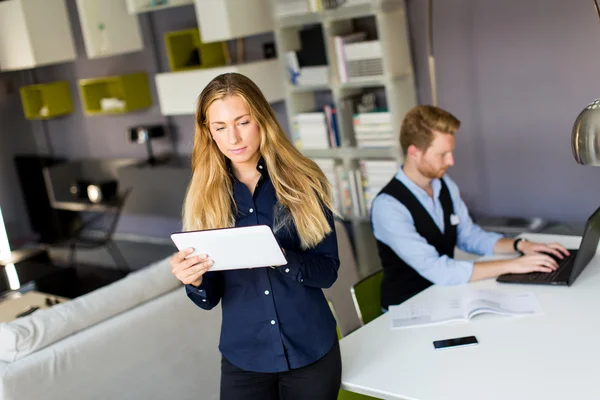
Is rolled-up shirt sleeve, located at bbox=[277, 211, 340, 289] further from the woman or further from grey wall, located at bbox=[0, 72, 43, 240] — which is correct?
grey wall, located at bbox=[0, 72, 43, 240]

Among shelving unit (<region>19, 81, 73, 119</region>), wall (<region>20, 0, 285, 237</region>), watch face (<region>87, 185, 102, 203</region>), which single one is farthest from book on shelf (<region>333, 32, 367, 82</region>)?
shelving unit (<region>19, 81, 73, 119</region>)

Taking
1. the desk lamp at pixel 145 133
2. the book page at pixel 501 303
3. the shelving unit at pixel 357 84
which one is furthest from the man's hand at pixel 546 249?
the desk lamp at pixel 145 133

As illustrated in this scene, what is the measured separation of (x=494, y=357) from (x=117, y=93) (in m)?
5.37

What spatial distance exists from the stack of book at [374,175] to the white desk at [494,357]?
202 cm

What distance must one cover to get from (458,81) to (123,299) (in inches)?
99.7

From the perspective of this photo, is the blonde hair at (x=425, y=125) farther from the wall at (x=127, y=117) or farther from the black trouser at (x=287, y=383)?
the wall at (x=127, y=117)

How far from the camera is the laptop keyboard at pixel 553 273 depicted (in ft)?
8.72

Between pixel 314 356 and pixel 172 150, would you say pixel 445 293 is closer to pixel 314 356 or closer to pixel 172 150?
pixel 314 356

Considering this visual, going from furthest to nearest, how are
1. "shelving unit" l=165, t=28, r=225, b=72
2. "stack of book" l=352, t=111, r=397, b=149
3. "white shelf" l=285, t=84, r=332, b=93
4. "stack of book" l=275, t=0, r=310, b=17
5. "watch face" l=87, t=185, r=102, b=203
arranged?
"watch face" l=87, t=185, r=102, b=203 < "shelving unit" l=165, t=28, r=225, b=72 < "white shelf" l=285, t=84, r=332, b=93 < "stack of book" l=275, t=0, r=310, b=17 < "stack of book" l=352, t=111, r=397, b=149

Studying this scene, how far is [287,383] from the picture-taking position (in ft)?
6.65

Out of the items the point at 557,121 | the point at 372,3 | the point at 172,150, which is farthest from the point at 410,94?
the point at 172,150

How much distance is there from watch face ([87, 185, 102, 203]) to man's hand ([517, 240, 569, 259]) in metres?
4.64

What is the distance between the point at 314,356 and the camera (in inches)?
79.5

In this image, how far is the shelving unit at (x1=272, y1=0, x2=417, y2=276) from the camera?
432 centimetres
